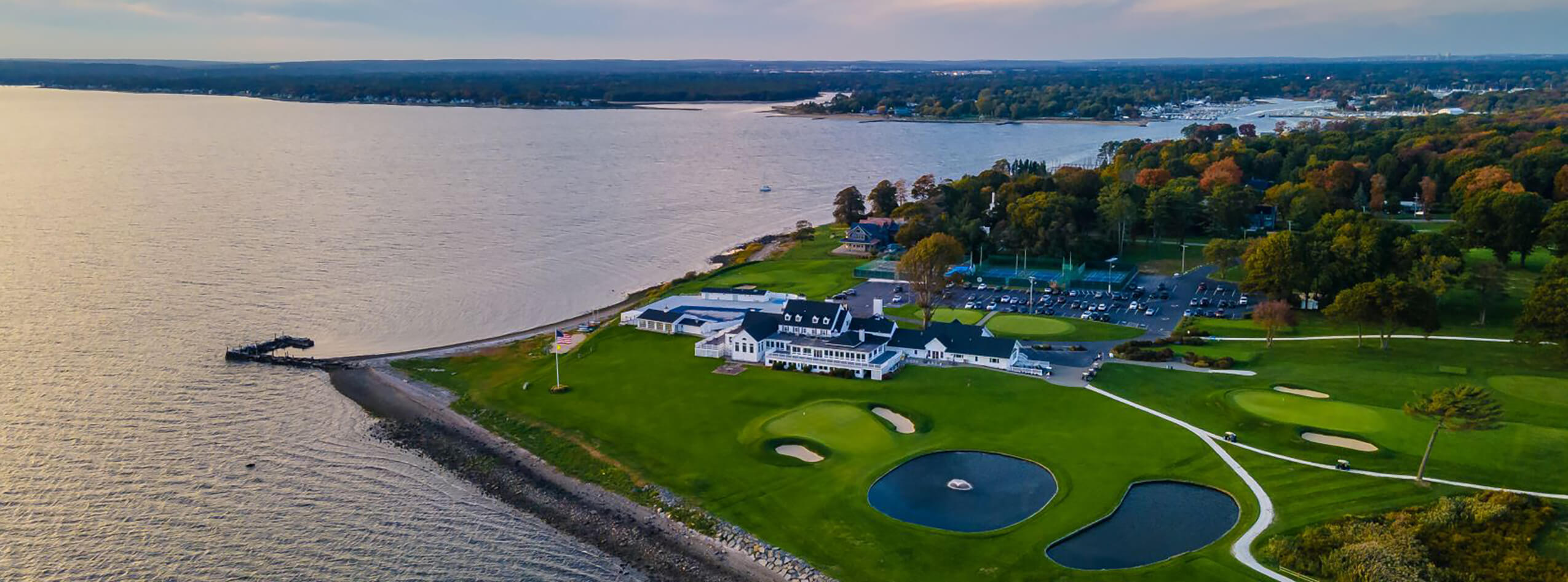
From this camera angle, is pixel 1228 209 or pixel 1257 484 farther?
pixel 1228 209

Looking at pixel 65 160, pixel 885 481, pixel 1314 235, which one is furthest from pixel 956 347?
pixel 65 160

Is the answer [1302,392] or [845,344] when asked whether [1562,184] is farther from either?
[845,344]

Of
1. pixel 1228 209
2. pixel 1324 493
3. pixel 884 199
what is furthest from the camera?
pixel 884 199

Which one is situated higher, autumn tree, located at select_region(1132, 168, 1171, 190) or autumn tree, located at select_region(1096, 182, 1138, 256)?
autumn tree, located at select_region(1132, 168, 1171, 190)

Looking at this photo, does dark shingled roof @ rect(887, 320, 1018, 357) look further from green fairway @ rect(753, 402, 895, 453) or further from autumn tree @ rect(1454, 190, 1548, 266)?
autumn tree @ rect(1454, 190, 1548, 266)

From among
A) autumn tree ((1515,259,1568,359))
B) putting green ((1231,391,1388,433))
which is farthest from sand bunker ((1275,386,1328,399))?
autumn tree ((1515,259,1568,359))

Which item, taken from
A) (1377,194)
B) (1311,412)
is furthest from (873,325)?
(1377,194)

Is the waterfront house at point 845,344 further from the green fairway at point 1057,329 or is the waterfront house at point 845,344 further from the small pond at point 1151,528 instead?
the small pond at point 1151,528
